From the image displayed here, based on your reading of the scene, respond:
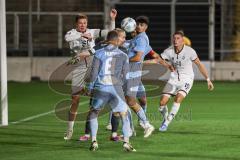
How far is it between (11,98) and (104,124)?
6.45 m

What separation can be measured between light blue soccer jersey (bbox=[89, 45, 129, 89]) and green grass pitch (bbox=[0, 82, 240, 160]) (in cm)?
109

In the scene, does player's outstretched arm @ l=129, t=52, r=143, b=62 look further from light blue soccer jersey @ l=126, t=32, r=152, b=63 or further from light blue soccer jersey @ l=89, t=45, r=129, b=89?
light blue soccer jersey @ l=89, t=45, r=129, b=89

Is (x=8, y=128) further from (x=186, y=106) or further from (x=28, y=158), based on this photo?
(x=186, y=106)

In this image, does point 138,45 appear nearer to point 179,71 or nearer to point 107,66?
point 179,71

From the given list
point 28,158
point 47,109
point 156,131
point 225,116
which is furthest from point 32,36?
point 28,158

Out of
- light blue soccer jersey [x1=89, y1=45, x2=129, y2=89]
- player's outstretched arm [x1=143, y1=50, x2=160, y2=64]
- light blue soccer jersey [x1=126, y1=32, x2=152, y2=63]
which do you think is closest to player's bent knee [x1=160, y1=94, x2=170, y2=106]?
player's outstretched arm [x1=143, y1=50, x2=160, y2=64]

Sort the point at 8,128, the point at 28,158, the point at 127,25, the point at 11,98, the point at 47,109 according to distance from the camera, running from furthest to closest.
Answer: the point at 11,98, the point at 47,109, the point at 8,128, the point at 127,25, the point at 28,158

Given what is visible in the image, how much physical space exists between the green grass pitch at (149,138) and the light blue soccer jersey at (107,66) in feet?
3.57

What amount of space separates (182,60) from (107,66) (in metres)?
3.42

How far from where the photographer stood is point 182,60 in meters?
14.1

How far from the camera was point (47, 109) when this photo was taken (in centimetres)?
1783

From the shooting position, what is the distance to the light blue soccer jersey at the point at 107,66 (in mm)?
10938

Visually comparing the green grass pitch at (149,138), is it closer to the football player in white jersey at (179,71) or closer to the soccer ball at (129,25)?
the football player in white jersey at (179,71)

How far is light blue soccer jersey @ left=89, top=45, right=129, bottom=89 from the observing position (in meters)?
10.9
